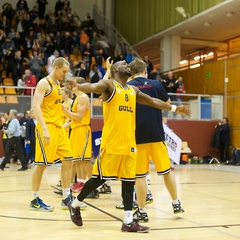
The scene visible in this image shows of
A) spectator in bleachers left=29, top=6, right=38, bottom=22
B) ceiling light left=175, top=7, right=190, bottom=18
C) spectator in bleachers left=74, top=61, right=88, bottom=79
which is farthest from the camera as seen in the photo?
spectator in bleachers left=29, top=6, right=38, bottom=22

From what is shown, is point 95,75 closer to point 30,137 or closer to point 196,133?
point 196,133

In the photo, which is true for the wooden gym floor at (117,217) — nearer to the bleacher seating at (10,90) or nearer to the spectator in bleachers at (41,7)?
the bleacher seating at (10,90)

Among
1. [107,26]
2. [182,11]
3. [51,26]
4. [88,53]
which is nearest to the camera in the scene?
[182,11]

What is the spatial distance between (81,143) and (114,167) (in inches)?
108

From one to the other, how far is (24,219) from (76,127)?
243 centimetres

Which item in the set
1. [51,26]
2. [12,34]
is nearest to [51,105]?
[12,34]

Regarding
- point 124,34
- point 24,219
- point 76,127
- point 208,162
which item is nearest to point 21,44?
point 124,34

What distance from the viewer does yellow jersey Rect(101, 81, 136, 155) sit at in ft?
16.9

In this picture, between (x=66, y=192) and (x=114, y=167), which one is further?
(x=66, y=192)

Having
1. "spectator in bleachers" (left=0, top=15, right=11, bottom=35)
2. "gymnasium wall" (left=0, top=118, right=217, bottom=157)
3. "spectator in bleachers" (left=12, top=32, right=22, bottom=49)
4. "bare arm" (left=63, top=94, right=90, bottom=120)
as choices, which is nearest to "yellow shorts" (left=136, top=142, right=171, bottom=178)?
"bare arm" (left=63, top=94, right=90, bottom=120)

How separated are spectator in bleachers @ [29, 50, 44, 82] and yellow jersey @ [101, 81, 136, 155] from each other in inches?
561

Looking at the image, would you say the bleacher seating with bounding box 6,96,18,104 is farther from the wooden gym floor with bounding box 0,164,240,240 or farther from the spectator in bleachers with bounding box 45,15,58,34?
the wooden gym floor with bounding box 0,164,240,240

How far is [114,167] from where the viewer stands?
5.19m

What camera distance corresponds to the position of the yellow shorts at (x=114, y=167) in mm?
5170
